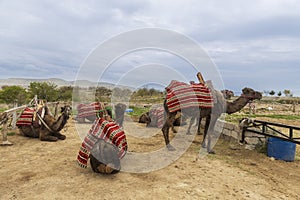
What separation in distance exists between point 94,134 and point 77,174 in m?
0.93

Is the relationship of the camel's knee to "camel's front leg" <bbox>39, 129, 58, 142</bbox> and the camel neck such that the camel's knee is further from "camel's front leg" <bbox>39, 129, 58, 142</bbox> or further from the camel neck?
the camel neck

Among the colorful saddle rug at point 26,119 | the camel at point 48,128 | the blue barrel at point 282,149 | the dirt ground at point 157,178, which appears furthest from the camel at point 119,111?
the blue barrel at point 282,149

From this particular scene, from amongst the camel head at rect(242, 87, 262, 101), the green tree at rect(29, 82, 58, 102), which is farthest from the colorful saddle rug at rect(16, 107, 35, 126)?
the green tree at rect(29, 82, 58, 102)

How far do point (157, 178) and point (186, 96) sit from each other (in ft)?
9.12

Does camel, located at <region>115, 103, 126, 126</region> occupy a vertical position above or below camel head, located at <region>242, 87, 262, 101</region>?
below

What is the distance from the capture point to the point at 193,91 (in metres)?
6.66

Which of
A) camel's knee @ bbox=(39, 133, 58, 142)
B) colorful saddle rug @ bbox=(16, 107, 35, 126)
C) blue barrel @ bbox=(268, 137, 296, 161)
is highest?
colorful saddle rug @ bbox=(16, 107, 35, 126)

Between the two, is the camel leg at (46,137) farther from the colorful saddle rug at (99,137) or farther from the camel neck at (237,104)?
the camel neck at (237,104)

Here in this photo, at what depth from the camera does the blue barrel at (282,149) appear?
20.0 feet

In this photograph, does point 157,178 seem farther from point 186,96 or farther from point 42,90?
point 42,90

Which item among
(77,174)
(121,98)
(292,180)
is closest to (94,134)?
(77,174)

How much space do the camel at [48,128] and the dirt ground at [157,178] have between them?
3.76ft

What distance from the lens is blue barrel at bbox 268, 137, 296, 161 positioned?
6.09m

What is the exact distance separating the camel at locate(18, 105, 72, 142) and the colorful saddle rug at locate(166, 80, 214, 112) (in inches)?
155
